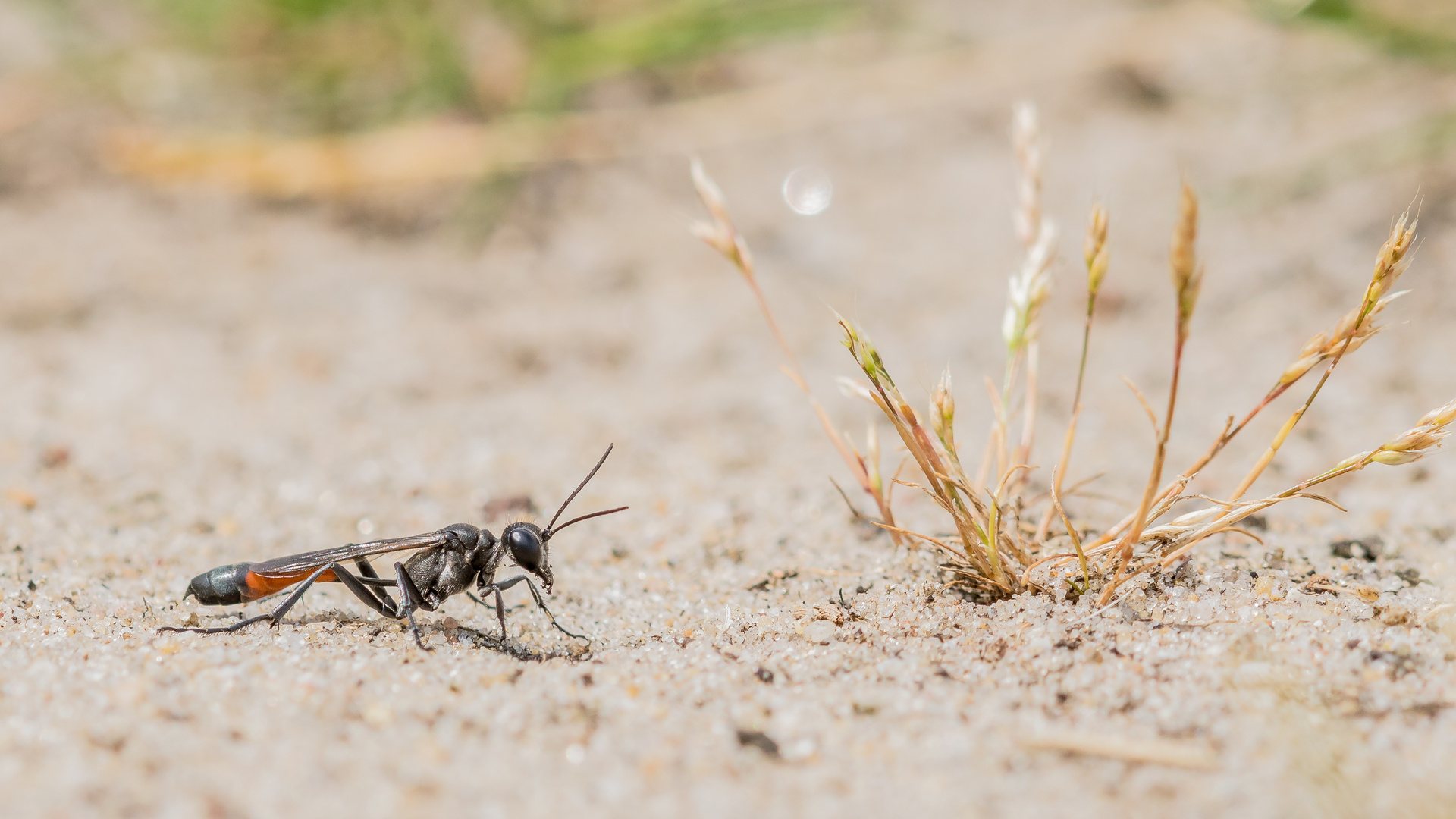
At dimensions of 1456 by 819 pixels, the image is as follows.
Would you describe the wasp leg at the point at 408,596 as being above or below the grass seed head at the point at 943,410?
below

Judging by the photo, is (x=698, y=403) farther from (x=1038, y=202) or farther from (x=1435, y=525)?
(x=1435, y=525)

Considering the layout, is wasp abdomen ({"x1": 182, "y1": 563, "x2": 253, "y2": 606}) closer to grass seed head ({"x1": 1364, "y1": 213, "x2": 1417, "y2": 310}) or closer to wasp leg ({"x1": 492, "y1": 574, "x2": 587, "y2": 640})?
wasp leg ({"x1": 492, "y1": 574, "x2": 587, "y2": 640})

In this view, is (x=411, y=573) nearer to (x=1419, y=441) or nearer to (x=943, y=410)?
(x=943, y=410)

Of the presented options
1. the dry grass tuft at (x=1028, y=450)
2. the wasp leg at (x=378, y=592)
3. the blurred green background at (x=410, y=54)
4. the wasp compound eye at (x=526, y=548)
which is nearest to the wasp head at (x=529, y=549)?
the wasp compound eye at (x=526, y=548)

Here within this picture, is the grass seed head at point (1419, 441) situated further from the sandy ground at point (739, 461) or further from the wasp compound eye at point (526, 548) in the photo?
the wasp compound eye at point (526, 548)

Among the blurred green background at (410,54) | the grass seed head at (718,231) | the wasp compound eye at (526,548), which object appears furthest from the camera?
the blurred green background at (410,54)

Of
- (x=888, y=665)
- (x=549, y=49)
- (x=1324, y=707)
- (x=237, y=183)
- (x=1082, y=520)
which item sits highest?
(x=549, y=49)

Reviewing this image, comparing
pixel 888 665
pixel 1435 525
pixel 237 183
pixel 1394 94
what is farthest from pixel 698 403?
pixel 1394 94
